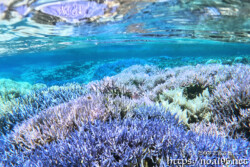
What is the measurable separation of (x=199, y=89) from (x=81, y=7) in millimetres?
8654

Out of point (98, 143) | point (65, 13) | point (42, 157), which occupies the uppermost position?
point (65, 13)

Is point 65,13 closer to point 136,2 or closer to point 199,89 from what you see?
point 136,2

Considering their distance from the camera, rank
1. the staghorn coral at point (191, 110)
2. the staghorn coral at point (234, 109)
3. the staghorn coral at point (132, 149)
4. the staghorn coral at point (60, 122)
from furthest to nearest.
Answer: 1. the staghorn coral at point (191, 110)
2. the staghorn coral at point (234, 109)
3. the staghorn coral at point (60, 122)
4. the staghorn coral at point (132, 149)

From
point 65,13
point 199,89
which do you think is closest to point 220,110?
point 199,89

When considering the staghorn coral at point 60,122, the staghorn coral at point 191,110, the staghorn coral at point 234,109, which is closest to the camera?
the staghorn coral at point 60,122

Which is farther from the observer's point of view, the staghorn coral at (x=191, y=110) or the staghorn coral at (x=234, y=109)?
the staghorn coral at (x=191, y=110)

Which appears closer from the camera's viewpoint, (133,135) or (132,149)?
(132,149)

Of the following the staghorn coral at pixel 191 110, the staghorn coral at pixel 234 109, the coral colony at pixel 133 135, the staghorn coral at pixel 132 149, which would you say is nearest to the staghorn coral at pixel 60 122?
the coral colony at pixel 133 135

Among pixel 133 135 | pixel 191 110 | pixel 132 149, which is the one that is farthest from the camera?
pixel 191 110

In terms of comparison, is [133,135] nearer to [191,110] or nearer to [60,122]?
[60,122]

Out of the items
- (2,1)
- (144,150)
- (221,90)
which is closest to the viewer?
(144,150)

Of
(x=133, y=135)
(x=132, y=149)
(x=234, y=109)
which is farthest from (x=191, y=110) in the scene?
(x=132, y=149)

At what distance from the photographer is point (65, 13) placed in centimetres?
983

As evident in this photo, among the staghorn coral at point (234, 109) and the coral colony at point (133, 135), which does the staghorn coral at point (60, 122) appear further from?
the staghorn coral at point (234, 109)
